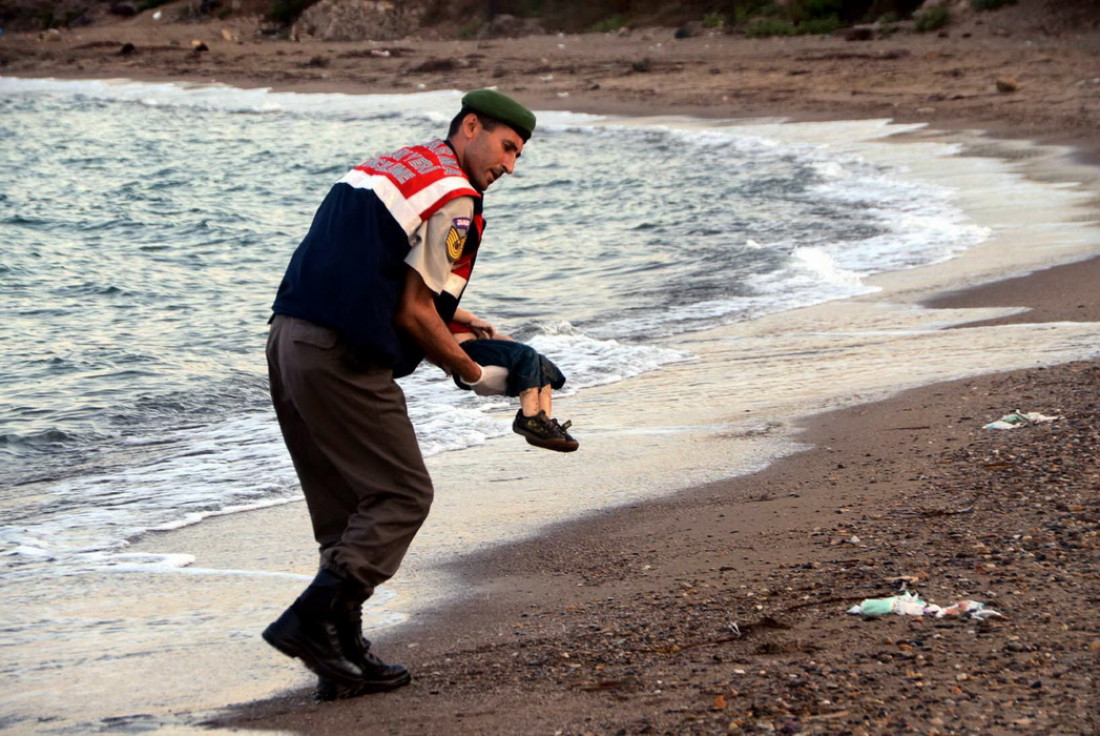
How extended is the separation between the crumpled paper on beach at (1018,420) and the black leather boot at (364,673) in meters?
3.12

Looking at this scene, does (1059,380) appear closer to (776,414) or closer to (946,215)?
(776,414)

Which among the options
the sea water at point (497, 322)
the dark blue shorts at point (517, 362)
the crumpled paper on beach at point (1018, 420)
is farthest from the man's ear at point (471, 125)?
the crumpled paper on beach at point (1018, 420)

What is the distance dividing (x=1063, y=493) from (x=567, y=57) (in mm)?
30348

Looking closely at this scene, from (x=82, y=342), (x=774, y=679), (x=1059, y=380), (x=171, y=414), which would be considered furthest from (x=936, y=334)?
(x=82, y=342)

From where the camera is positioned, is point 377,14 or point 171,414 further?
point 377,14

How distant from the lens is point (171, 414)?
842 cm

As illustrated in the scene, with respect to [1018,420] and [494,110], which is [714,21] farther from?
[494,110]

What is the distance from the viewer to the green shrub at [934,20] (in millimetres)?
29672

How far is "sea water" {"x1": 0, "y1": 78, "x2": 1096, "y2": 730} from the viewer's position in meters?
5.68

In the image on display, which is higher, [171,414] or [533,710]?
[533,710]

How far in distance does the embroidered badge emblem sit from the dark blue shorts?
33cm

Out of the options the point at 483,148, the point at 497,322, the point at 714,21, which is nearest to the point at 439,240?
the point at 483,148

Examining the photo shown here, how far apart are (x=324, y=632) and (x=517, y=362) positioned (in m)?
0.89

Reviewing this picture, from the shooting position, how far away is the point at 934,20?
29.7 meters
